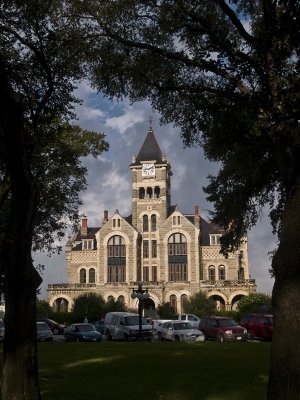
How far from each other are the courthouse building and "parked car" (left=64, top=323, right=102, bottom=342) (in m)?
34.6

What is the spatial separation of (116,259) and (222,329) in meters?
44.4

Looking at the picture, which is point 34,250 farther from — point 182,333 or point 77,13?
point 77,13

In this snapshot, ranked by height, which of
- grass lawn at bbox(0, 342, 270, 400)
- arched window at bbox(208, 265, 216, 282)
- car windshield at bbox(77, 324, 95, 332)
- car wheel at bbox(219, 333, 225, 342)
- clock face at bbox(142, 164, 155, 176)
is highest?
clock face at bbox(142, 164, 155, 176)

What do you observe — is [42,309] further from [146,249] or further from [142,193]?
[142,193]

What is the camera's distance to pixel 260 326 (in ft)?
113

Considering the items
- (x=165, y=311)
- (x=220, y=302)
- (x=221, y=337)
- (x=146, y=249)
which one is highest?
(x=146, y=249)

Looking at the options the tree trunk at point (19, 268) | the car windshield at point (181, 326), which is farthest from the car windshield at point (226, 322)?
the tree trunk at point (19, 268)

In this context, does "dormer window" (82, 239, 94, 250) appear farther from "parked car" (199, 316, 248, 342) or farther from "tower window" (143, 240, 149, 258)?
"parked car" (199, 316, 248, 342)

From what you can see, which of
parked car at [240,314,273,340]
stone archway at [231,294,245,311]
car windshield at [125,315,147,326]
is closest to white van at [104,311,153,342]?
car windshield at [125,315,147,326]

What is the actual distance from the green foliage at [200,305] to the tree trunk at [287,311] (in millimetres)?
55537

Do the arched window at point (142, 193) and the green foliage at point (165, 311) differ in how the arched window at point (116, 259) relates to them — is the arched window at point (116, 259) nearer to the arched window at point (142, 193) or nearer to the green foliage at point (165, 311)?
the arched window at point (142, 193)

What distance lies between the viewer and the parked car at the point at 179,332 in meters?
32.8

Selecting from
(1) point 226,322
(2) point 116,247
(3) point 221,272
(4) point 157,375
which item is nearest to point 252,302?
(3) point 221,272

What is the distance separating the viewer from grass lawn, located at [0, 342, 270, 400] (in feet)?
37.8
